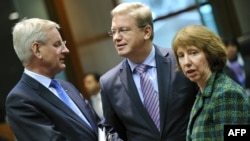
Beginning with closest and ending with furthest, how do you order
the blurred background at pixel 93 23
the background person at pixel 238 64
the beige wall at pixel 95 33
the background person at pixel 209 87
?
the background person at pixel 209 87, the blurred background at pixel 93 23, the background person at pixel 238 64, the beige wall at pixel 95 33

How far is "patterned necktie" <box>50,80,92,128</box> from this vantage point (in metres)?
2.49

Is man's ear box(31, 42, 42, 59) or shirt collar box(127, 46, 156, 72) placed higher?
man's ear box(31, 42, 42, 59)

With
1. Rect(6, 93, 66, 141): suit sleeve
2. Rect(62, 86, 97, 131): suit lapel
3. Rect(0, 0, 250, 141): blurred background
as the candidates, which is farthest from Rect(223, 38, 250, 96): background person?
Rect(6, 93, 66, 141): suit sleeve

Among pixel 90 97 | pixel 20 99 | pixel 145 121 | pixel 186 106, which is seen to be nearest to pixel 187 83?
pixel 186 106

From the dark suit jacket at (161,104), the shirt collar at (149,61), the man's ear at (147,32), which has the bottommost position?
the dark suit jacket at (161,104)

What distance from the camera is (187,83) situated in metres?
2.59

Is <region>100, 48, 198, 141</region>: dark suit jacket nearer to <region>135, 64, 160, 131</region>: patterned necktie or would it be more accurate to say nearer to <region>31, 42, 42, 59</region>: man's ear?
<region>135, 64, 160, 131</region>: patterned necktie

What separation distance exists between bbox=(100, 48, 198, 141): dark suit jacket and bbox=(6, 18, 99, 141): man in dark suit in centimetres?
16

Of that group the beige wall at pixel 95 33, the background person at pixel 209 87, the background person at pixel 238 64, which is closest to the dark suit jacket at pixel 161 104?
the background person at pixel 209 87

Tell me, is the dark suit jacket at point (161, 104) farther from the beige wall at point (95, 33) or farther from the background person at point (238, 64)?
the beige wall at point (95, 33)

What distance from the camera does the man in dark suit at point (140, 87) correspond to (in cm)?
255

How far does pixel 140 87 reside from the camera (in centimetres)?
265

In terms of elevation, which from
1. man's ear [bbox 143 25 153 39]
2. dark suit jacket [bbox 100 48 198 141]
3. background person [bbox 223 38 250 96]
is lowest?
background person [bbox 223 38 250 96]

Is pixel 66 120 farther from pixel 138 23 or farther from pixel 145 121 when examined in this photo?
pixel 138 23
